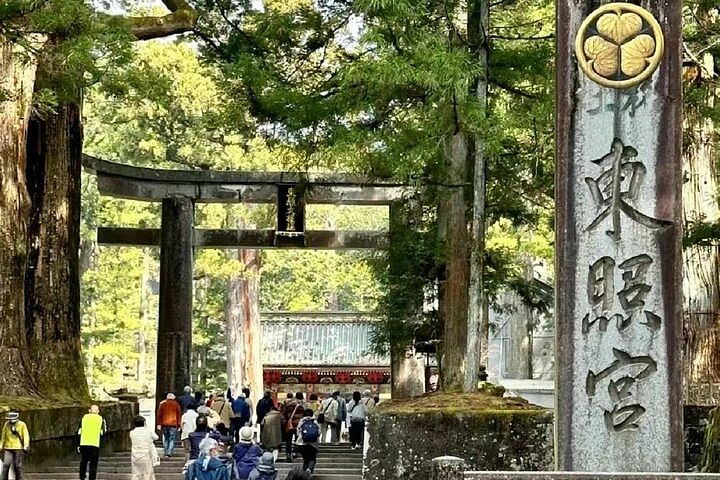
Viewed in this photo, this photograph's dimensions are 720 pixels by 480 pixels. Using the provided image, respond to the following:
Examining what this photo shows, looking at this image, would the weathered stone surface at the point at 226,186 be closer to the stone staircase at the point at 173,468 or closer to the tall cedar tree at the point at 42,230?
the tall cedar tree at the point at 42,230

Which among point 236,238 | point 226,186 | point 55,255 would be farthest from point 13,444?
point 236,238

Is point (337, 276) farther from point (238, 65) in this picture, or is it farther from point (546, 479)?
point (546, 479)

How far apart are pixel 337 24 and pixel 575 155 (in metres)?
7.06

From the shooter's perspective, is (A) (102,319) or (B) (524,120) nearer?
(B) (524,120)

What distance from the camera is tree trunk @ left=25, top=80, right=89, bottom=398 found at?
19.0 meters

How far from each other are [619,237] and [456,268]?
5862mm

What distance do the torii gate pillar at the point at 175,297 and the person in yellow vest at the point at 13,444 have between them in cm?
819

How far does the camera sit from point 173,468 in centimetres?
1738

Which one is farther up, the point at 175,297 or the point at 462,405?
the point at 175,297

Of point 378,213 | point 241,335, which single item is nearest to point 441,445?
point 241,335

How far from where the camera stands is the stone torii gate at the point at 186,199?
2309 cm

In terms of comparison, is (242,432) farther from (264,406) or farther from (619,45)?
(264,406)

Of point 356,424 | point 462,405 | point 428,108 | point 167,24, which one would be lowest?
point 356,424

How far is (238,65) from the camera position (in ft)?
53.1
